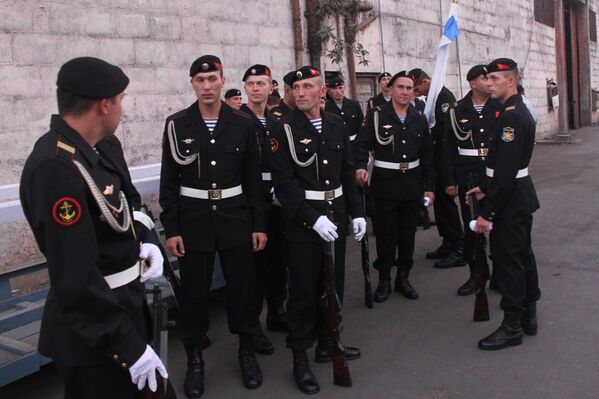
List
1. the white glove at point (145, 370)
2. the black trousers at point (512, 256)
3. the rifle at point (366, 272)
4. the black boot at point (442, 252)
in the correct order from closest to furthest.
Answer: the white glove at point (145, 370) < the black trousers at point (512, 256) < the rifle at point (366, 272) < the black boot at point (442, 252)

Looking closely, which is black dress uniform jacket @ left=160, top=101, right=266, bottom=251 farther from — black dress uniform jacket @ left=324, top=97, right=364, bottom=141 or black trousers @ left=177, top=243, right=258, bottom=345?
black dress uniform jacket @ left=324, top=97, right=364, bottom=141

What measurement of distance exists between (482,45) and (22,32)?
485 inches

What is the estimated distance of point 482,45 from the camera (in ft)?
49.0

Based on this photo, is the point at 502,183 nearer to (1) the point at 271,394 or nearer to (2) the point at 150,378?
(1) the point at 271,394

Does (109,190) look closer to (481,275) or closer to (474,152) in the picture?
(481,275)

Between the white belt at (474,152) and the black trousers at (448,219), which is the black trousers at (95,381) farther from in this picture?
the black trousers at (448,219)

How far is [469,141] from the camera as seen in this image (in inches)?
204

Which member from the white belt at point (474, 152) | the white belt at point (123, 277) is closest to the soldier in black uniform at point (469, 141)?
the white belt at point (474, 152)

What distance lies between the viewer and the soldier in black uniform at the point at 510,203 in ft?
12.1

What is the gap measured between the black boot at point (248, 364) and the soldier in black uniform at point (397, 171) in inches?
62.9

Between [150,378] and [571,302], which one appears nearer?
[150,378]

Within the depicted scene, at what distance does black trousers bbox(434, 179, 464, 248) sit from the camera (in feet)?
19.3

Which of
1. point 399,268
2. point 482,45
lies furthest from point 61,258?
point 482,45

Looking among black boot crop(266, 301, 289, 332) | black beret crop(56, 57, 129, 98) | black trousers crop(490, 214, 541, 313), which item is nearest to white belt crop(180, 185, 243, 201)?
black boot crop(266, 301, 289, 332)
